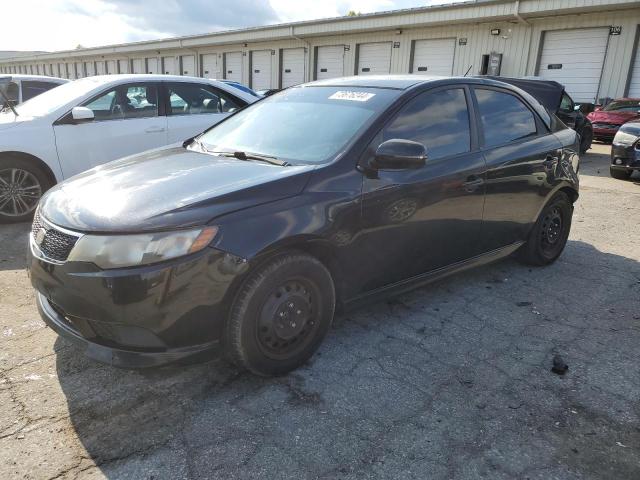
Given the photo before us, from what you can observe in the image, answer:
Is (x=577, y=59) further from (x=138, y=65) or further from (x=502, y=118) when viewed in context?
(x=138, y=65)

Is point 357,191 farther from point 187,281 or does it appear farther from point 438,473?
point 438,473

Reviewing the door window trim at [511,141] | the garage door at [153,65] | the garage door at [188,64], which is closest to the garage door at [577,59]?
the door window trim at [511,141]

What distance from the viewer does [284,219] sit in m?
2.52

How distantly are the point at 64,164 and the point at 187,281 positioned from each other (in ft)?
13.4

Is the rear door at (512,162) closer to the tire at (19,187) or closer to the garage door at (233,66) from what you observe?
the tire at (19,187)

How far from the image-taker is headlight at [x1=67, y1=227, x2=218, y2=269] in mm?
2227

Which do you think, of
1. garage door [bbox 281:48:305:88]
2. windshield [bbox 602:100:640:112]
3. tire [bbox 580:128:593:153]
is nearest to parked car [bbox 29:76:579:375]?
tire [bbox 580:128:593:153]

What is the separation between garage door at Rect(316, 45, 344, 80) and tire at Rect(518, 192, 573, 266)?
836 inches

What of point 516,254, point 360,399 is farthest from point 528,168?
point 360,399

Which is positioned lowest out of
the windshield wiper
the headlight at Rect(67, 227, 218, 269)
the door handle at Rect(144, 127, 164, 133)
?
the headlight at Rect(67, 227, 218, 269)

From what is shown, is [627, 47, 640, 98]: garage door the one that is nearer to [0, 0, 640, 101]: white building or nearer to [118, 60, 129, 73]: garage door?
[0, 0, 640, 101]: white building

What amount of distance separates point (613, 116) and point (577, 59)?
4026 mm

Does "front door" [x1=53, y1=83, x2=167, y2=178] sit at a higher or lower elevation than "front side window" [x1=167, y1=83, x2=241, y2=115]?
lower

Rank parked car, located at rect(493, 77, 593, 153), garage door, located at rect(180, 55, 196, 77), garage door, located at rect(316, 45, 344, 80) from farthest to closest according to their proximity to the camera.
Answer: garage door, located at rect(180, 55, 196, 77) < garage door, located at rect(316, 45, 344, 80) < parked car, located at rect(493, 77, 593, 153)
